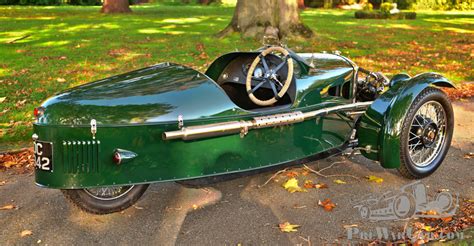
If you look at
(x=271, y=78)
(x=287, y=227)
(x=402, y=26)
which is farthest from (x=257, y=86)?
(x=402, y=26)

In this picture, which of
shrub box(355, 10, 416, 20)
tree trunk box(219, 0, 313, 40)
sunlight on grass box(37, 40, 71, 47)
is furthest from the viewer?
shrub box(355, 10, 416, 20)

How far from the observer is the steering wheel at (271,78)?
451 cm

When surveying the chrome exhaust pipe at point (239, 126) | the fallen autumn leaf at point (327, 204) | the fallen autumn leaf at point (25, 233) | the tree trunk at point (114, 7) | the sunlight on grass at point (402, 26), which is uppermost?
the tree trunk at point (114, 7)

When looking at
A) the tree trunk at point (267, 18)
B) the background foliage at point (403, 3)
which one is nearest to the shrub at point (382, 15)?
the background foliage at point (403, 3)

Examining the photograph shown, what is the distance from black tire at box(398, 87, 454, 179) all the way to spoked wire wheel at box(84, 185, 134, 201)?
251cm

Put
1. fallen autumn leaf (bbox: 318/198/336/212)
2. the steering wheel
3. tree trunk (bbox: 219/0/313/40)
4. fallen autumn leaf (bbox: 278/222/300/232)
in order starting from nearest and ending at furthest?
fallen autumn leaf (bbox: 278/222/300/232), fallen autumn leaf (bbox: 318/198/336/212), the steering wheel, tree trunk (bbox: 219/0/313/40)

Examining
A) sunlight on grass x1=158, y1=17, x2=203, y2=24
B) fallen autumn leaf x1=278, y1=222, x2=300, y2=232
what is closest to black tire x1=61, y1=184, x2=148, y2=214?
fallen autumn leaf x1=278, y1=222, x2=300, y2=232

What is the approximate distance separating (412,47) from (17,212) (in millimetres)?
11813

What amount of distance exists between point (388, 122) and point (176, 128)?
2060 millimetres

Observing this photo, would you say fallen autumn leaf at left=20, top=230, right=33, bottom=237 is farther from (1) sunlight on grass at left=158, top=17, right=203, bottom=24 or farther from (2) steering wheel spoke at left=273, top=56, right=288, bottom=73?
(1) sunlight on grass at left=158, top=17, right=203, bottom=24

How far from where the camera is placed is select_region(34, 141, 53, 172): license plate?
3663 mm

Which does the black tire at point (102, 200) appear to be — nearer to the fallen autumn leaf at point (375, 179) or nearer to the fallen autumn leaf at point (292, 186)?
the fallen autumn leaf at point (292, 186)

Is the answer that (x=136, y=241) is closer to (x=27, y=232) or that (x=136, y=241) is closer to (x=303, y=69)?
(x=27, y=232)

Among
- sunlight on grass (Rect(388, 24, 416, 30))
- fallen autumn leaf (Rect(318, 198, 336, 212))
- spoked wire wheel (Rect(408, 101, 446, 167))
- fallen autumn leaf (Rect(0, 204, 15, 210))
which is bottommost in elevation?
fallen autumn leaf (Rect(0, 204, 15, 210))
